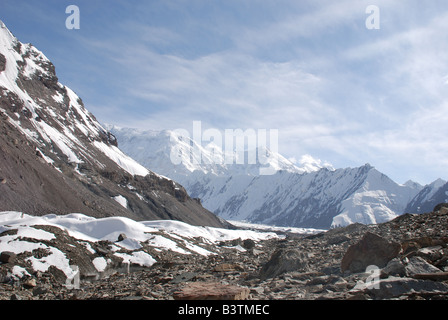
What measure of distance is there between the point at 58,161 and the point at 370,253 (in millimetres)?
128724

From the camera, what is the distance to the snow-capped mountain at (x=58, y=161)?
9550cm

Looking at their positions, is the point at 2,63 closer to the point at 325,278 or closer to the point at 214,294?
the point at 214,294

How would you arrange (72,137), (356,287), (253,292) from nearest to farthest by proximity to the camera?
(356,287)
(253,292)
(72,137)

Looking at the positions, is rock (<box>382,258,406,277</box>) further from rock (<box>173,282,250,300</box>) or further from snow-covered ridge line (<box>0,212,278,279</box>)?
snow-covered ridge line (<box>0,212,278,279</box>)

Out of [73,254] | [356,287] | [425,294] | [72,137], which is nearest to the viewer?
[425,294]

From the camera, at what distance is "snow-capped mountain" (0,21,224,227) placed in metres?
95.5

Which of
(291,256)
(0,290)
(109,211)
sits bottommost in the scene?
(0,290)

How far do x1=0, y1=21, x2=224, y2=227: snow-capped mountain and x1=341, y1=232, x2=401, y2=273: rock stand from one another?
81.8m

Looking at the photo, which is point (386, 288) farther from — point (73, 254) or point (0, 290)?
point (73, 254)

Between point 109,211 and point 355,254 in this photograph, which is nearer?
point 355,254

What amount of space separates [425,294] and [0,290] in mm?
22217

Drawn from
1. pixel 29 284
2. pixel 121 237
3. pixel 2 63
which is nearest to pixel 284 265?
pixel 29 284
